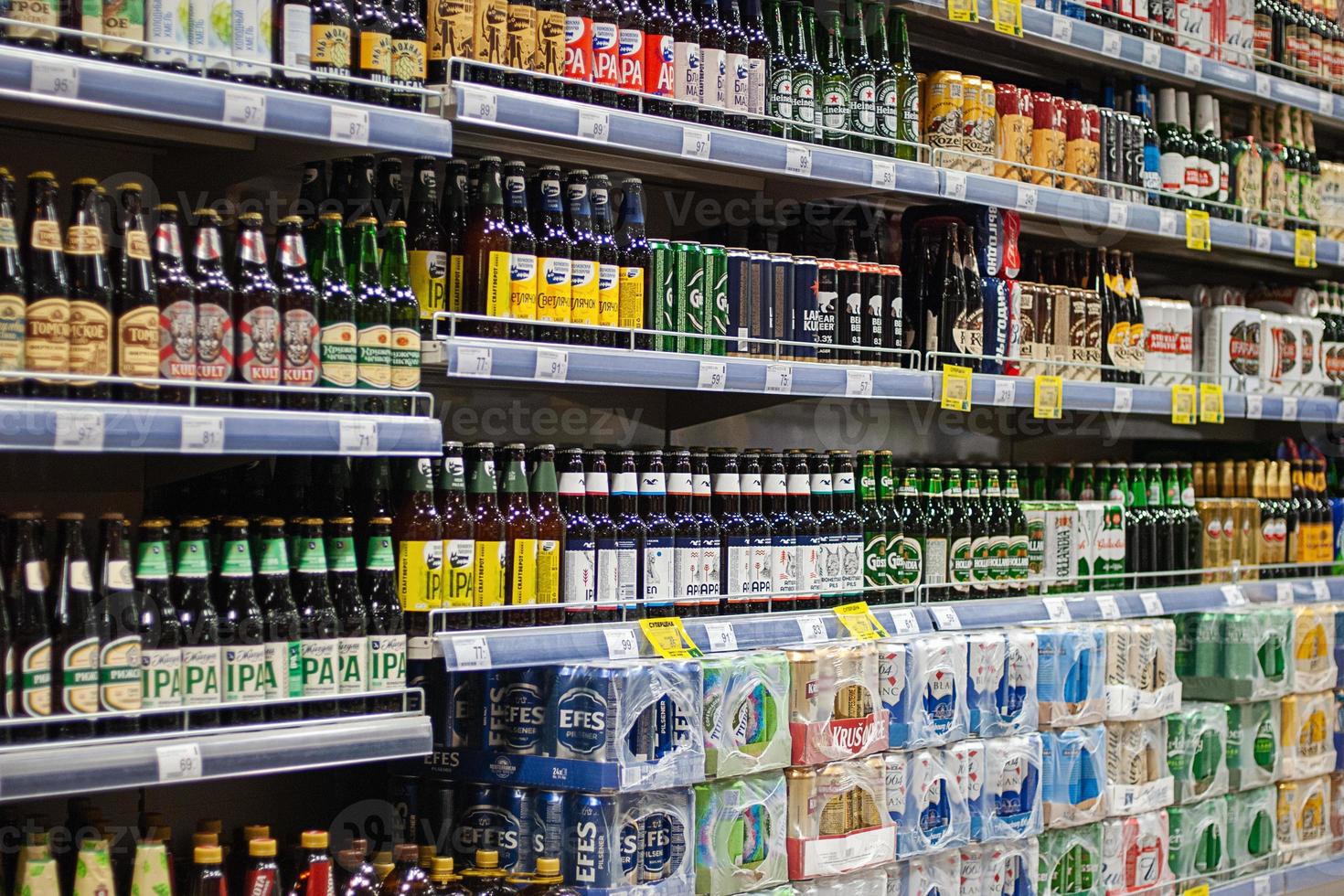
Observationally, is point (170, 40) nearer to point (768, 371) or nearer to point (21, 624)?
point (21, 624)

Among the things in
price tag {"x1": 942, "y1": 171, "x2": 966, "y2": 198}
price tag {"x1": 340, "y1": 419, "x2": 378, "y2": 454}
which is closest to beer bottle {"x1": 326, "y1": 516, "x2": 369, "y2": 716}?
price tag {"x1": 340, "y1": 419, "x2": 378, "y2": 454}

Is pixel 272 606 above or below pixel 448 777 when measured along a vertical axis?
above

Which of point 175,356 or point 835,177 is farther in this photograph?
point 835,177

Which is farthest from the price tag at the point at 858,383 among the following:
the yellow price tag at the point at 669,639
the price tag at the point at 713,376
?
the yellow price tag at the point at 669,639

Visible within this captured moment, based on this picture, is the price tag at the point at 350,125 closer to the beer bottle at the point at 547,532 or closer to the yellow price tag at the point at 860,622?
the beer bottle at the point at 547,532

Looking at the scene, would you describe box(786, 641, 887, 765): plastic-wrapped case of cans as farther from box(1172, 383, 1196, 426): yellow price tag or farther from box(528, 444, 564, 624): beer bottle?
box(1172, 383, 1196, 426): yellow price tag

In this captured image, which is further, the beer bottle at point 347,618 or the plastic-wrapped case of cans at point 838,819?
the plastic-wrapped case of cans at point 838,819

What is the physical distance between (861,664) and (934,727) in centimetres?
31

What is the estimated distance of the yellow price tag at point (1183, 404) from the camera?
464cm

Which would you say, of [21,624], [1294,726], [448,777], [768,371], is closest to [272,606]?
[21,624]

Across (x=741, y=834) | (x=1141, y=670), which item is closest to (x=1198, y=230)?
(x=1141, y=670)

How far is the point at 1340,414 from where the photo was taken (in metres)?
5.30

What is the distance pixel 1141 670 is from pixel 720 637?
1501 millimetres

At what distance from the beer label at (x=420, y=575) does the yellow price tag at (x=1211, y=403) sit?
Answer: 2.76 metres
